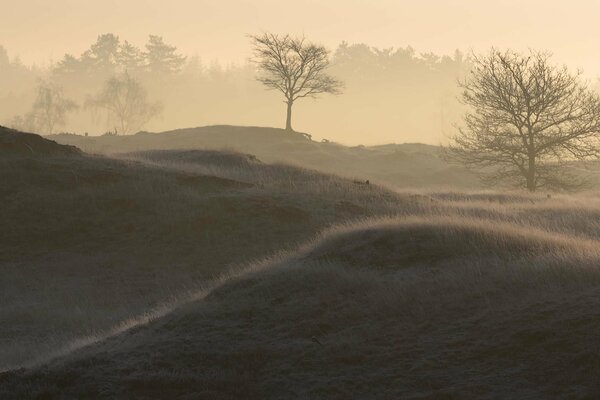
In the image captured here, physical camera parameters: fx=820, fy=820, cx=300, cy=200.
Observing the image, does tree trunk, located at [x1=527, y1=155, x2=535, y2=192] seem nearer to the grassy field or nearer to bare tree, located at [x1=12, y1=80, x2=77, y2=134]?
the grassy field

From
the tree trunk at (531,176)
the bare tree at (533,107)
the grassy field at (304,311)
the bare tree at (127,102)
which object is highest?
the bare tree at (127,102)

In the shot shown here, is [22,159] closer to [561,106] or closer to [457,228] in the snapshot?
[457,228]

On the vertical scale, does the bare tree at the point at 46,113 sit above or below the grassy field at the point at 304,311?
above

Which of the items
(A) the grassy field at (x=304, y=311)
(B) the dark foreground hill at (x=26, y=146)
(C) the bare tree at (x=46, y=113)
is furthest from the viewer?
(C) the bare tree at (x=46, y=113)

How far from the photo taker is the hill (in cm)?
1938

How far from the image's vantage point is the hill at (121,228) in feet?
63.6

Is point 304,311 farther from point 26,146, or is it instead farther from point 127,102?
point 127,102

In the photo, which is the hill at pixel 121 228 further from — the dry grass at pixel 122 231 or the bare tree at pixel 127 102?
the bare tree at pixel 127 102

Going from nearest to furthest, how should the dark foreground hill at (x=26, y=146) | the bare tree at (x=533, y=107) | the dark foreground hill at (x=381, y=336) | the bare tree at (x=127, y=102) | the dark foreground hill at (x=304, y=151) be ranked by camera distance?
the dark foreground hill at (x=381, y=336)
the dark foreground hill at (x=26, y=146)
the bare tree at (x=533, y=107)
the dark foreground hill at (x=304, y=151)
the bare tree at (x=127, y=102)

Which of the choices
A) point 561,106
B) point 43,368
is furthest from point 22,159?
point 561,106

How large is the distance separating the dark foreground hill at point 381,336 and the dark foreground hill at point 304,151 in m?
40.3

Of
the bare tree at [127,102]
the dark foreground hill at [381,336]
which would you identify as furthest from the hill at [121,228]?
the bare tree at [127,102]

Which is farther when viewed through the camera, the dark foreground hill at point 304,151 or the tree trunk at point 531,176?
the dark foreground hill at point 304,151

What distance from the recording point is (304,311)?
42.8 feet
